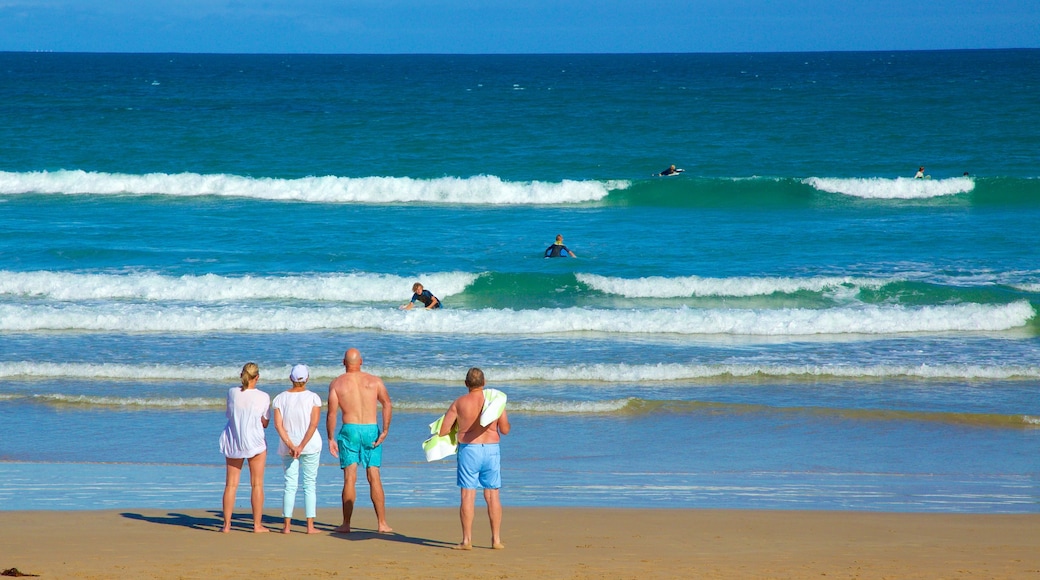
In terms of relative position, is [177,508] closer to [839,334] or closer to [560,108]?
[839,334]

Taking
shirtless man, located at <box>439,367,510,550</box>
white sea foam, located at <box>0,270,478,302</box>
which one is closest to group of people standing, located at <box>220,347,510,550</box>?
shirtless man, located at <box>439,367,510,550</box>

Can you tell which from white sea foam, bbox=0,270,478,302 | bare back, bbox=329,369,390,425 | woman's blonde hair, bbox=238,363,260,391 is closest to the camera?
woman's blonde hair, bbox=238,363,260,391

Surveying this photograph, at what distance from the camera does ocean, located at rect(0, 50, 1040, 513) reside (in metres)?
9.02

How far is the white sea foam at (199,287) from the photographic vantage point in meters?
16.5

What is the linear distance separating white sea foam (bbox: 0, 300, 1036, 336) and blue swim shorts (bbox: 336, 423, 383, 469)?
7.49 meters

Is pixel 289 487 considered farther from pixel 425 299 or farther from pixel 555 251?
pixel 555 251

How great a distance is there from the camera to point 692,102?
161 ft

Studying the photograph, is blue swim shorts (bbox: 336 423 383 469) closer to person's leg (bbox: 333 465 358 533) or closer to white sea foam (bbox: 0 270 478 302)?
person's leg (bbox: 333 465 358 533)

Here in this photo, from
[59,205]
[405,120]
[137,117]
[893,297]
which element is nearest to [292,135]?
[405,120]

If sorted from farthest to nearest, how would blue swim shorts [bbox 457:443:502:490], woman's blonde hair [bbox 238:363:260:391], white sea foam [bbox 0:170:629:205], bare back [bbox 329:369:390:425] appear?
white sea foam [bbox 0:170:629:205], bare back [bbox 329:369:390:425], woman's blonde hair [bbox 238:363:260:391], blue swim shorts [bbox 457:443:502:490]

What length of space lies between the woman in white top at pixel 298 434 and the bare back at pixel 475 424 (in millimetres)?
1056

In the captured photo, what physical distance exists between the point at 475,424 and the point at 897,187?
74.7 feet

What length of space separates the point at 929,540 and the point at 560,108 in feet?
135

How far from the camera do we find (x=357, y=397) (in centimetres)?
709
